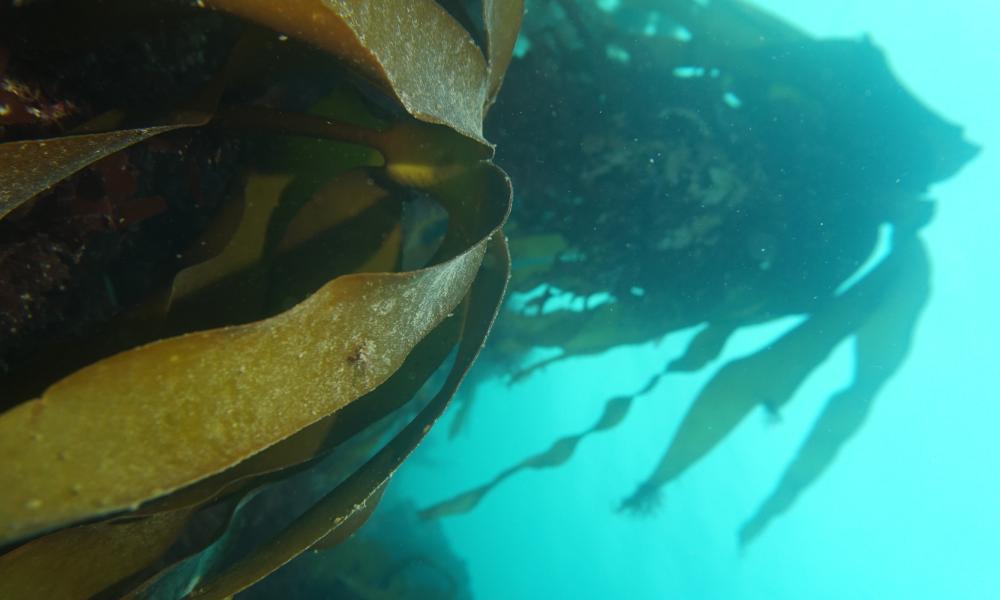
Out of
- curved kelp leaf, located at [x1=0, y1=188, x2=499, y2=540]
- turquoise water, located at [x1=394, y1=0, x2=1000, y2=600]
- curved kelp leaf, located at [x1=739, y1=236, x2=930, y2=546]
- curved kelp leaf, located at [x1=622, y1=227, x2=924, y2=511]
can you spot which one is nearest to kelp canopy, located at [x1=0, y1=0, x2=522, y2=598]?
curved kelp leaf, located at [x1=0, y1=188, x2=499, y2=540]

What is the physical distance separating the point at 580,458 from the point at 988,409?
119 inches

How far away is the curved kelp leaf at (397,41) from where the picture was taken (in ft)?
3.06

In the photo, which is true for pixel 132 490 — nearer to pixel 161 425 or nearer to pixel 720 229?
pixel 161 425

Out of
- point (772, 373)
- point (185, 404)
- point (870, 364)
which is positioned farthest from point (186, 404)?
point (870, 364)

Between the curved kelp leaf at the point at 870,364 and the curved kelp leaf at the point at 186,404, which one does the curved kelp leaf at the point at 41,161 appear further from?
the curved kelp leaf at the point at 870,364

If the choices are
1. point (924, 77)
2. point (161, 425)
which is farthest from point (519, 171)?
point (924, 77)

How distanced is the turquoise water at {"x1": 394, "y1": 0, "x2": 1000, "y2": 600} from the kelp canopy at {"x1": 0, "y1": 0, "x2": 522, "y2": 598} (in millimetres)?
2024

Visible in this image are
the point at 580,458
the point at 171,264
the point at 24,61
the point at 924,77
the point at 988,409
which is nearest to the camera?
the point at 24,61

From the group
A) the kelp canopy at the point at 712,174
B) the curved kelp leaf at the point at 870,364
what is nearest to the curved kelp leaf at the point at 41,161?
the kelp canopy at the point at 712,174

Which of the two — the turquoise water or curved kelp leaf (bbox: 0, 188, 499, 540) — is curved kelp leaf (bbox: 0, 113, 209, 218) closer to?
curved kelp leaf (bbox: 0, 188, 499, 540)

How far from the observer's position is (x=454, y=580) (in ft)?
16.0

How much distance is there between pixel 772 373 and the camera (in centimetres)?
337

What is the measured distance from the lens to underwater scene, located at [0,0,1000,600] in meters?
0.91

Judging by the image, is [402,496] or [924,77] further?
[402,496]
